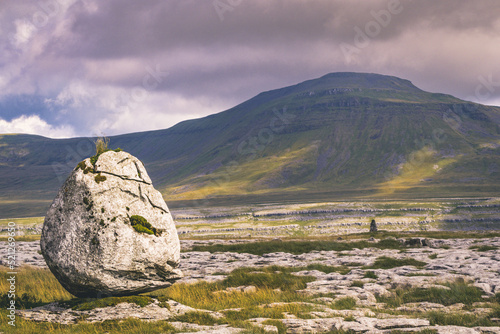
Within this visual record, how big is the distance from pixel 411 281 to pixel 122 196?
46.8 ft

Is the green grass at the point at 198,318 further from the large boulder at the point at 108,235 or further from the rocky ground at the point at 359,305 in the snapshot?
the large boulder at the point at 108,235

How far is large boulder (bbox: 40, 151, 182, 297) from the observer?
1345 cm

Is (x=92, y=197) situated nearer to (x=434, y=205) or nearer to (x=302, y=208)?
(x=302, y=208)

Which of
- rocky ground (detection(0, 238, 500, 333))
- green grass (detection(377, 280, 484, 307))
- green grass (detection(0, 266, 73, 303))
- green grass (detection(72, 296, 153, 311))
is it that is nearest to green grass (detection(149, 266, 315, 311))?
rocky ground (detection(0, 238, 500, 333))

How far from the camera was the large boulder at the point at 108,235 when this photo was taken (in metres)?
13.5

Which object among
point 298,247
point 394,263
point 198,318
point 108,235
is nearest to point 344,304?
point 198,318

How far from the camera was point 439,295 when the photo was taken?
15094 mm

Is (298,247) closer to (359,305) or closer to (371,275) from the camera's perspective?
(371,275)

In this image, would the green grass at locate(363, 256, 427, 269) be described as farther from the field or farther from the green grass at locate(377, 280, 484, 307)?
the green grass at locate(377, 280, 484, 307)

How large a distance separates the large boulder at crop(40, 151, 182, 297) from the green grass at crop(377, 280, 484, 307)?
9187mm

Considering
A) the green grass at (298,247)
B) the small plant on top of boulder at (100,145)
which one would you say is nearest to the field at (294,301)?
the green grass at (298,247)

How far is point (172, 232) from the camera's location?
1529 centimetres

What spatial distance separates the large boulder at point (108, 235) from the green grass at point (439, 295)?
919cm

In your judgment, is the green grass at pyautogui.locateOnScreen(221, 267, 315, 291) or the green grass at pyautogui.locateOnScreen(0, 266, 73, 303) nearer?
the green grass at pyautogui.locateOnScreen(0, 266, 73, 303)
